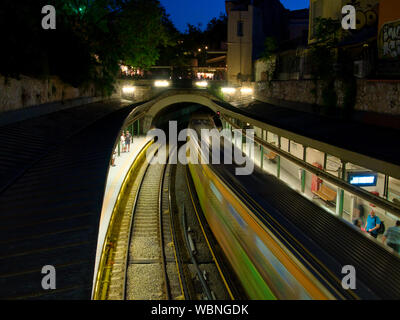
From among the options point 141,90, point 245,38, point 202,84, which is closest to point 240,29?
point 245,38

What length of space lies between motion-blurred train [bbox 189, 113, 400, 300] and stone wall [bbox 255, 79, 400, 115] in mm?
4472

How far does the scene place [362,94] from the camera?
1305 cm

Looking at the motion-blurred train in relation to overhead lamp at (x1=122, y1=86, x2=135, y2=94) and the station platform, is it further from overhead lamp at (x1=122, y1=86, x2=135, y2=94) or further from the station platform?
overhead lamp at (x1=122, y1=86, x2=135, y2=94)

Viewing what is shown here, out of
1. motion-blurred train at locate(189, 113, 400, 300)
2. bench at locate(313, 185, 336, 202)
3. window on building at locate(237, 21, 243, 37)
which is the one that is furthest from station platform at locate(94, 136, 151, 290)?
window on building at locate(237, 21, 243, 37)

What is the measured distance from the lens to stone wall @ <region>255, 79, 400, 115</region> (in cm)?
1120

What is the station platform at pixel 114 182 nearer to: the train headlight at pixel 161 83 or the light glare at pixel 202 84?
the train headlight at pixel 161 83

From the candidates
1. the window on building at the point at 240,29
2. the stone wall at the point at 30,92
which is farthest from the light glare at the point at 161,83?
the stone wall at the point at 30,92

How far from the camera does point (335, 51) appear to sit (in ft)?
59.6

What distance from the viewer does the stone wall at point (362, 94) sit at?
11.2 metres

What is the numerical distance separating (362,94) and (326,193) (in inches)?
224

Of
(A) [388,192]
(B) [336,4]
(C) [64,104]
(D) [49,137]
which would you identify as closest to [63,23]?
(C) [64,104]

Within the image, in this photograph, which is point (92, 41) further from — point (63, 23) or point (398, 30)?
point (398, 30)

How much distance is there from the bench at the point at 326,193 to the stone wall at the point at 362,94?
3.68m

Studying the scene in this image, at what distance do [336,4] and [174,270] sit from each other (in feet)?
52.8
